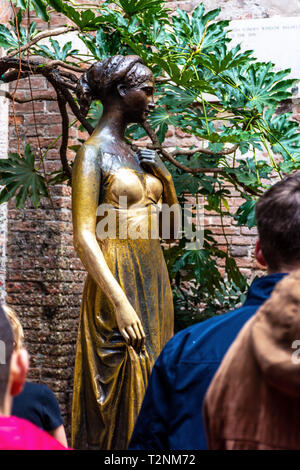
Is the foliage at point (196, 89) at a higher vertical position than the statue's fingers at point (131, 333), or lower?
higher

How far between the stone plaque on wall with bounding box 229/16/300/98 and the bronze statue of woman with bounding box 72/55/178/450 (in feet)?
7.73

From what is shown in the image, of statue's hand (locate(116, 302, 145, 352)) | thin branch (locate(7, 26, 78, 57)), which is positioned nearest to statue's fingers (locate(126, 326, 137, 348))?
statue's hand (locate(116, 302, 145, 352))

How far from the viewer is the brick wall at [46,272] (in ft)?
14.8

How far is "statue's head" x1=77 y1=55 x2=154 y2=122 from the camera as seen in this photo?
273cm

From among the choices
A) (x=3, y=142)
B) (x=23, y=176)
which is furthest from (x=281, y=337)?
(x=3, y=142)

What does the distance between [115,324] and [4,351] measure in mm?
1379

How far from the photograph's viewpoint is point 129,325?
2.51 metres

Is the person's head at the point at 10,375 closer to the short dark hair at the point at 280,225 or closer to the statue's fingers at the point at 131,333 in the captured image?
the short dark hair at the point at 280,225

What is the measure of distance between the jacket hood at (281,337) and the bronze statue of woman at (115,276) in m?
1.52

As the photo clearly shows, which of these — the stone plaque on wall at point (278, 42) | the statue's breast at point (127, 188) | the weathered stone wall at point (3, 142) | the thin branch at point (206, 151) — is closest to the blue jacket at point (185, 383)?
the statue's breast at point (127, 188)

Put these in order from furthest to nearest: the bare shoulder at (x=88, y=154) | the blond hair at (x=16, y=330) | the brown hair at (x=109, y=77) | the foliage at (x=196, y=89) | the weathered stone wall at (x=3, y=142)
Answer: the weathered stone wall at (x=3, y=142) < the foliage at (x=196, y=89) < the brown hair at (x=109, y=77) < the bare shoulder at (x=88, y=154) < the blond hair at (x=16, y=330)

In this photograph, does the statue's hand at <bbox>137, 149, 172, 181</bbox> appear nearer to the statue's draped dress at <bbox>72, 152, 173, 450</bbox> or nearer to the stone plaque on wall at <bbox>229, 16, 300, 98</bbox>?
the statue's draped dress at <bbox>72, 152, 173, 450</bbox>

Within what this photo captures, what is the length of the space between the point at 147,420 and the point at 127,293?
1.16 metres
